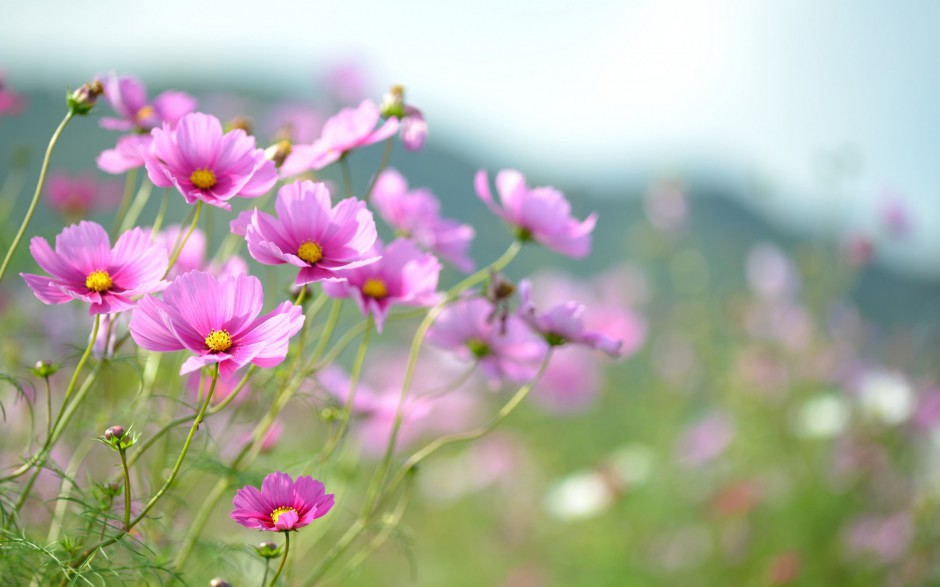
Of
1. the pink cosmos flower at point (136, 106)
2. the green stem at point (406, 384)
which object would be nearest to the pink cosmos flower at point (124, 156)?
the pink cosmos flower at point (136, 106)

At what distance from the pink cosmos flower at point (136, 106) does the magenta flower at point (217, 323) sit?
0.78 feet

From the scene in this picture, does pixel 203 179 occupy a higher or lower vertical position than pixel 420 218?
higher

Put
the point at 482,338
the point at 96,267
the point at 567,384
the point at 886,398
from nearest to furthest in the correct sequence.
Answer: the point at 96,267, the point at 482,338, the point at 567,384, the point at 886,398

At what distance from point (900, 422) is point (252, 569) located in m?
1.82

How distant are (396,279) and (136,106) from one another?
28cm

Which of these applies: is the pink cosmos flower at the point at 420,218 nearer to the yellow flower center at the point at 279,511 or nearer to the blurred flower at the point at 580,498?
the yellow flower center at the point at 279,511

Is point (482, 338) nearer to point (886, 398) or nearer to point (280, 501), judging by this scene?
point (280, 501)

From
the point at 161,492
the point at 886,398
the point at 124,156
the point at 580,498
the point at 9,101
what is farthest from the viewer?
the point at 580,498

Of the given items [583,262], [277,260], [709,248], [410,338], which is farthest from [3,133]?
[277,260]

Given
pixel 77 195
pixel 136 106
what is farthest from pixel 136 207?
pixel 77 195

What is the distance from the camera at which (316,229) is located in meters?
0.56

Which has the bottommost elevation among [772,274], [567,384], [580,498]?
[580,498]

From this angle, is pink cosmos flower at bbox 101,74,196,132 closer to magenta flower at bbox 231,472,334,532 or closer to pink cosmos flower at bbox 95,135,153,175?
pink cosmos flower at bbox 95,135,153,175

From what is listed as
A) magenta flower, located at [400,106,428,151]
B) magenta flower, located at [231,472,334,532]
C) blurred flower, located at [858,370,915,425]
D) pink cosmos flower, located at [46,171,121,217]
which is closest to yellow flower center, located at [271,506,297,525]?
magenta flower, located at [231,472,334,532]
